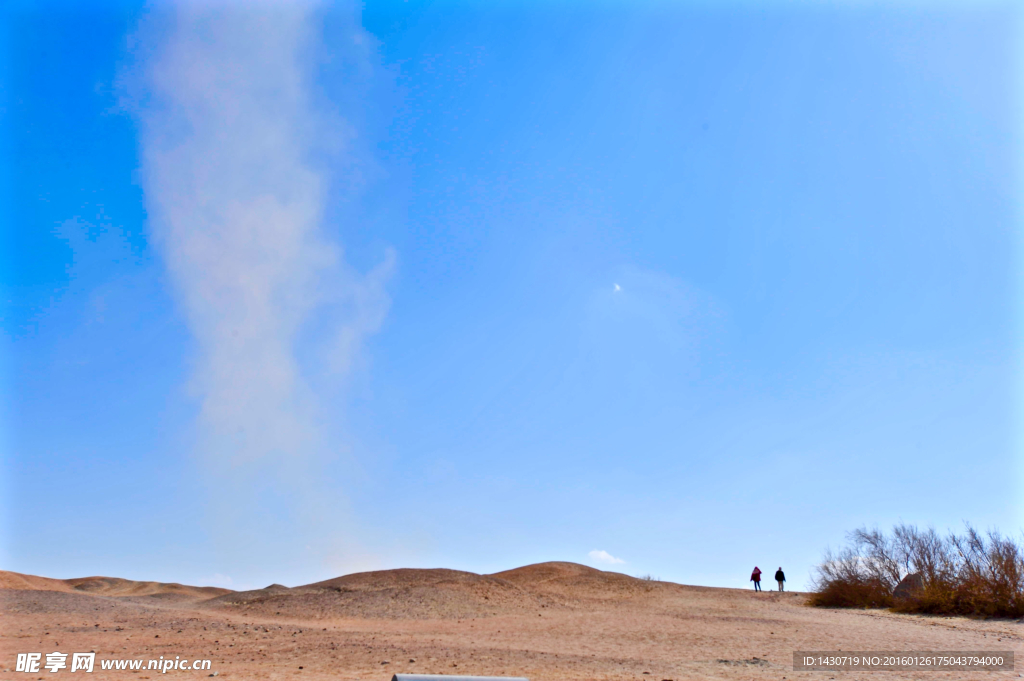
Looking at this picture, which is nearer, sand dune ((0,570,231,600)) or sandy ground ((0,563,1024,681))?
sandy ground ((0,563,1024,681))

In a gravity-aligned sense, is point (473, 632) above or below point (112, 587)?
above

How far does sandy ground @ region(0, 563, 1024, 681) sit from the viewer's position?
1001cm

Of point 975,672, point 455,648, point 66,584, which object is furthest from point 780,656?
point 66,584

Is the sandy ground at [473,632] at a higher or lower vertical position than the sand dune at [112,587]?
higher

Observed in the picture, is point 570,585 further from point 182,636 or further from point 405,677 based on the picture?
point 405,677

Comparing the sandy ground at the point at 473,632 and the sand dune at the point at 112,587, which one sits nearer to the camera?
the sandy ground at the point at 473,632

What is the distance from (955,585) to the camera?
2056cm

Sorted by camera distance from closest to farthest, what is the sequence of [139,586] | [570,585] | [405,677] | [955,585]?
[405,677], [955,585], [570,585], [139,586]

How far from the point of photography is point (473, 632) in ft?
49.6

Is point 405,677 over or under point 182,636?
over

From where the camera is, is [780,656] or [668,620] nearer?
[780,656]

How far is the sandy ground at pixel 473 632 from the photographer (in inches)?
394

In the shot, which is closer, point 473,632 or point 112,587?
point 473,632

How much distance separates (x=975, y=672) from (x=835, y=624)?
6.69 m
